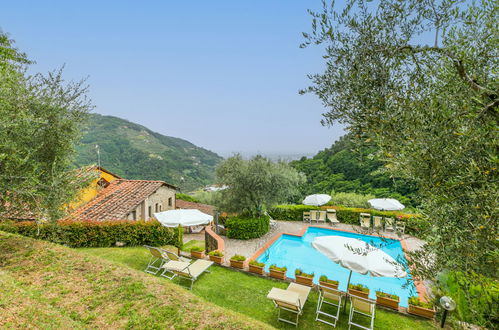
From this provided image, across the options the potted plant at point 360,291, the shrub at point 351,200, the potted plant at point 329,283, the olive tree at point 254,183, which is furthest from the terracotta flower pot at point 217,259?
the shrub at point 351,200

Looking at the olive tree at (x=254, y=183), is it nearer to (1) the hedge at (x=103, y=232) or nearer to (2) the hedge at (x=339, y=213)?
(2) the hedge at (x=339, y=213)

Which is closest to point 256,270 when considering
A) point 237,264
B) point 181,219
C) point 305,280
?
point 237,264

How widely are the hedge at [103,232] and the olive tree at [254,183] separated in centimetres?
567

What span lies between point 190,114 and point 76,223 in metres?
127

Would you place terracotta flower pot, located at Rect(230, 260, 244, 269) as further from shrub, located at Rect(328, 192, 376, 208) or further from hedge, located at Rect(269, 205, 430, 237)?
shrub, located at Rect(328, 192, 376, 208)

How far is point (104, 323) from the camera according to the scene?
446 centimetres

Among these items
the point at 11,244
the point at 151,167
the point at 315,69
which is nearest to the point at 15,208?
the point at 11,244

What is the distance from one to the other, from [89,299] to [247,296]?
4.30 metres

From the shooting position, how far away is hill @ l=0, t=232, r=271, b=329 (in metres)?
4.18

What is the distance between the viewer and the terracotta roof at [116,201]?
13.1m

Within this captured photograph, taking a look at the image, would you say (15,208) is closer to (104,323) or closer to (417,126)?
(104,323)

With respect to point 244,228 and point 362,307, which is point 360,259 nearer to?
point 362,307

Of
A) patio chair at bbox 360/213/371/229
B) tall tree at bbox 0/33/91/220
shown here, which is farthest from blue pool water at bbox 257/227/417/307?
tall tree at bbox 0/33/91/220

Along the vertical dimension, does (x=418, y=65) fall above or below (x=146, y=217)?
above
